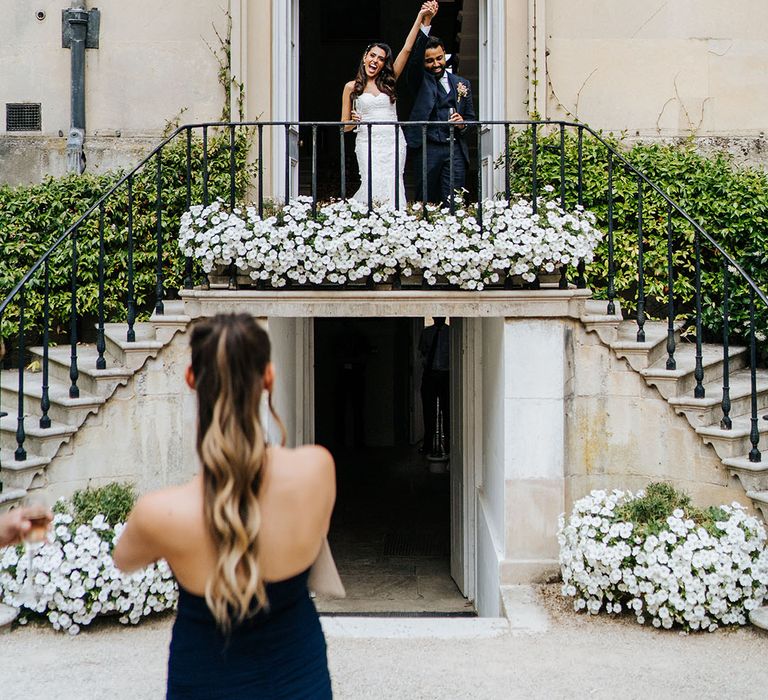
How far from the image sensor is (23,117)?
835 cm

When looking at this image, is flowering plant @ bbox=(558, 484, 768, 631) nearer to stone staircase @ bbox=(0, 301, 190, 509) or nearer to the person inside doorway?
stone staircase @ bbox=(0, 301, 190, 509)

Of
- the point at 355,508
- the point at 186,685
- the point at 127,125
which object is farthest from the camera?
the point at 355,508

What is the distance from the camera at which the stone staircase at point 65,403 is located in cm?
584

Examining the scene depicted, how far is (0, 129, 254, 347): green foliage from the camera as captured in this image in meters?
7.53

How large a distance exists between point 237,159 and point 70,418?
293cm

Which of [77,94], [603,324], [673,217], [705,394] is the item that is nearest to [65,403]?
[77,94]

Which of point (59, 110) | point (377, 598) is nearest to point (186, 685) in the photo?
point (377, 598)

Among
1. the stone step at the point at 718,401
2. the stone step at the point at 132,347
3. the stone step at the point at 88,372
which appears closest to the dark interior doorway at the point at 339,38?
the stone step at the point at 88,372

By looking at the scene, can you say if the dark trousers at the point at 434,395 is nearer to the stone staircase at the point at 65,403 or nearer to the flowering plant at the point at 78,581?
the stone staircase at the point at 65,403

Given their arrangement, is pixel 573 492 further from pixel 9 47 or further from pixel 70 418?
pixel 9 47

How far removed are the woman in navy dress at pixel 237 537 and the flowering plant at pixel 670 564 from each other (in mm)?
3428

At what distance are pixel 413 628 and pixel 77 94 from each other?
5.72 meters

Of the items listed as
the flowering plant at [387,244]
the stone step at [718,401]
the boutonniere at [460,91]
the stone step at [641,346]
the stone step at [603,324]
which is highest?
the boutonniere at [460,91]

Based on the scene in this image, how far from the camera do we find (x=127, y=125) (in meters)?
8.21
